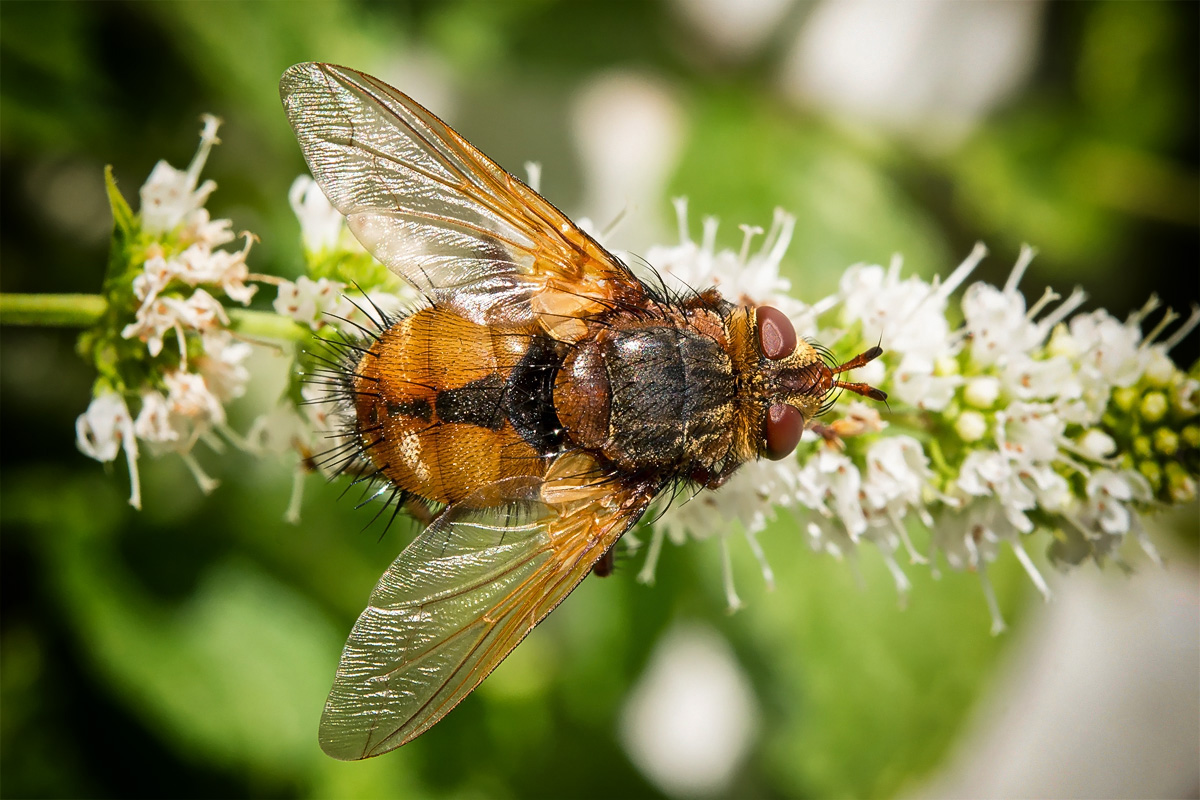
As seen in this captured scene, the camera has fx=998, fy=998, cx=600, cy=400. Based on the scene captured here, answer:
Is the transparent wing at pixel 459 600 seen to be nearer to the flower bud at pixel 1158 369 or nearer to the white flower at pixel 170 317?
the white flower at pixel 170 317

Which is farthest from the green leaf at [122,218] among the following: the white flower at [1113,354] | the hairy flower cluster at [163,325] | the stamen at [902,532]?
the white flower at [1113,354]

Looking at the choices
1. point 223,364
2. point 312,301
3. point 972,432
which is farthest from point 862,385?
point 223,364

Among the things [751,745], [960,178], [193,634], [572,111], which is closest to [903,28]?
[960,178]

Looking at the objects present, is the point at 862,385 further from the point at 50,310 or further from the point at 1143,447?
the point at 50,310

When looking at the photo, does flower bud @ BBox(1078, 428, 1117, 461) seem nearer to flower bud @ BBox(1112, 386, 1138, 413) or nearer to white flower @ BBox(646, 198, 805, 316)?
flower bud @ BBox(1112, 386, 1138, 413)

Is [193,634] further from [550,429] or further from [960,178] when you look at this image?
[960,178]

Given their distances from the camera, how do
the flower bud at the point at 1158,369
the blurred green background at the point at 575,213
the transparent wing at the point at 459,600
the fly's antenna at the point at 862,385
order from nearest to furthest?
the transparent wing at the point at 459,600, the fly's antenna at the point at 862,385, the flower bud at the point at 1158,369, the blurred green background at the point at 575,213

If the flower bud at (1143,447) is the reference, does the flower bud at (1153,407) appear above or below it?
above
